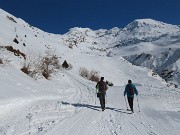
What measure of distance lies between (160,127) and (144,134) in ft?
5.98

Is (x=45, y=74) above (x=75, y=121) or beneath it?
above

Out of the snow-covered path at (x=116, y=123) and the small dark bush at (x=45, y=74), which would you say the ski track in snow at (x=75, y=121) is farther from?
the small dark bush at (x=45, y=74)

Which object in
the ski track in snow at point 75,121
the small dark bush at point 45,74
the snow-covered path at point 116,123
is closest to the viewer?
the ski track in snow at point 75,121

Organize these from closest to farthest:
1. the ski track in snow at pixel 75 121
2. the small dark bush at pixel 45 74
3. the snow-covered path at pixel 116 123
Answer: the ski track in snow at pixel 75 121
the snow-covered path at pixel 116 123
the small dark bush at pixel 45 74

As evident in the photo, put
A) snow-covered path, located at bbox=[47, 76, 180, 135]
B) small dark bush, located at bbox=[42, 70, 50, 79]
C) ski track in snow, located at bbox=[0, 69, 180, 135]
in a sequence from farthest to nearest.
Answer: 1. small dark bush, located at bbox=[42, 70, 50, 79]
2. snow-covered path, located at bbox=[47, 76, 180, 135]
3. ski track in snow, located at bbox=[0, 69, 180, 135]

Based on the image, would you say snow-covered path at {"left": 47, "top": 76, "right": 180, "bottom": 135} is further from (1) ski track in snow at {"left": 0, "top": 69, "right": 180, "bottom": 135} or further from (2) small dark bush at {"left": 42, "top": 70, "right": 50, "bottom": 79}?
(2) small dark bush at {"left": 42, "top": 70, "right": 50, "bottom": 79}

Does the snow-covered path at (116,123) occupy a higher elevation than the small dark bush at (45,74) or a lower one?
lower

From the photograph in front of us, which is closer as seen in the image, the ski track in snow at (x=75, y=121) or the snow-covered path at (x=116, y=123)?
the ski track in snow at (x=75, y=121)

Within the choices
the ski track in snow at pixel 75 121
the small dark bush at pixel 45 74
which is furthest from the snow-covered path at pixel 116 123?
the small dark bush at pixel 45 74

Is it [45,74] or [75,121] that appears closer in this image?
[75,121]

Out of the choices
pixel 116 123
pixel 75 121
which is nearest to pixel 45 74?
pixel 75 121

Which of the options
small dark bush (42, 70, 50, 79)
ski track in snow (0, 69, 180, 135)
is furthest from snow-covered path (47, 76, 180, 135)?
small dark bush (42, 70, 50, 79)

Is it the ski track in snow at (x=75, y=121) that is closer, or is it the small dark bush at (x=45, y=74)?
the ski track in snow at (x=75, y=121)

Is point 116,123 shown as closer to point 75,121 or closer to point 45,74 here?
point 75,121
